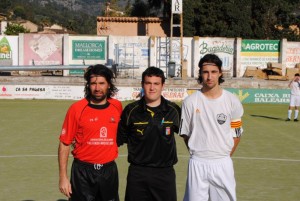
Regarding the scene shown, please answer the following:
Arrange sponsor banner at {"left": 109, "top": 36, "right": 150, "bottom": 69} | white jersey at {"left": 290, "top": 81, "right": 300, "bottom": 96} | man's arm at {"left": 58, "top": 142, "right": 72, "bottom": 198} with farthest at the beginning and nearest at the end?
1. sponsor banner at {"left": 109, "top": 36, "right": 150, "bottom": 69}
2. white jersey at {"left": 290, "top": 81, "right": 300, "bottom": 96}
3. man's arm at {"left": 58, "top": 142, "right": 72, "bottom": 198}

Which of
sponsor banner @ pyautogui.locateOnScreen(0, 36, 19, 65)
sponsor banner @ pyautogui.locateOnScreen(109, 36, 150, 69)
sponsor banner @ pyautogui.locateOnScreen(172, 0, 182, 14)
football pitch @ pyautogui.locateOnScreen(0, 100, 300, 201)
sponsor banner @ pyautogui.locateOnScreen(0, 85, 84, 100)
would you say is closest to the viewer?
football pitch @ pyautogui.locateOnScreen(0, 100, 300, 201)

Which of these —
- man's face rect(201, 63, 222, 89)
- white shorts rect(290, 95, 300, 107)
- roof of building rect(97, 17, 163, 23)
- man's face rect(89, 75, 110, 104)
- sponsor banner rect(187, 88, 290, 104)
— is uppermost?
roof of building rect(97, 17, 163, 23)

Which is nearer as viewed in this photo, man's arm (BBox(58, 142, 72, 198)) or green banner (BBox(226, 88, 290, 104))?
man's arm (BBox(58, 142, 72, 198))

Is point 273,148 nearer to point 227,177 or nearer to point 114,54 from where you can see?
point 227,177

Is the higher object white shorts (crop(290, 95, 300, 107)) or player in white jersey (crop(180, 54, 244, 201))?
player in white jersey (crop(180, 54, 244, 201))

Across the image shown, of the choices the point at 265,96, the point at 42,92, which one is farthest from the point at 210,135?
the point at 265,96

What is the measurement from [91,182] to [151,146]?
79cm

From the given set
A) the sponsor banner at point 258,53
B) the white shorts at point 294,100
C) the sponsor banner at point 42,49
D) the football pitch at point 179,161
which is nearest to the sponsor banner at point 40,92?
the football pitch at point 179,161

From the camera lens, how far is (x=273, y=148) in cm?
1802

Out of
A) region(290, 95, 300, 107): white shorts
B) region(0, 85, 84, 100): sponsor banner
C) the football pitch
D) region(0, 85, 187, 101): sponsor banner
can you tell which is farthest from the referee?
region(0, 85, 84, 100): sponsor banner

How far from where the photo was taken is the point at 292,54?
52406 mm

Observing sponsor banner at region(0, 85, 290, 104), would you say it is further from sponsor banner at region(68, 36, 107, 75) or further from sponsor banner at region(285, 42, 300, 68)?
sponsor banner at region(285, 42, 300, 68)

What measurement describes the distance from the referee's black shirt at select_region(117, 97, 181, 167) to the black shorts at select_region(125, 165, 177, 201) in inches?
3.1

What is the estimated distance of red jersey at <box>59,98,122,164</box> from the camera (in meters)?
6.90
